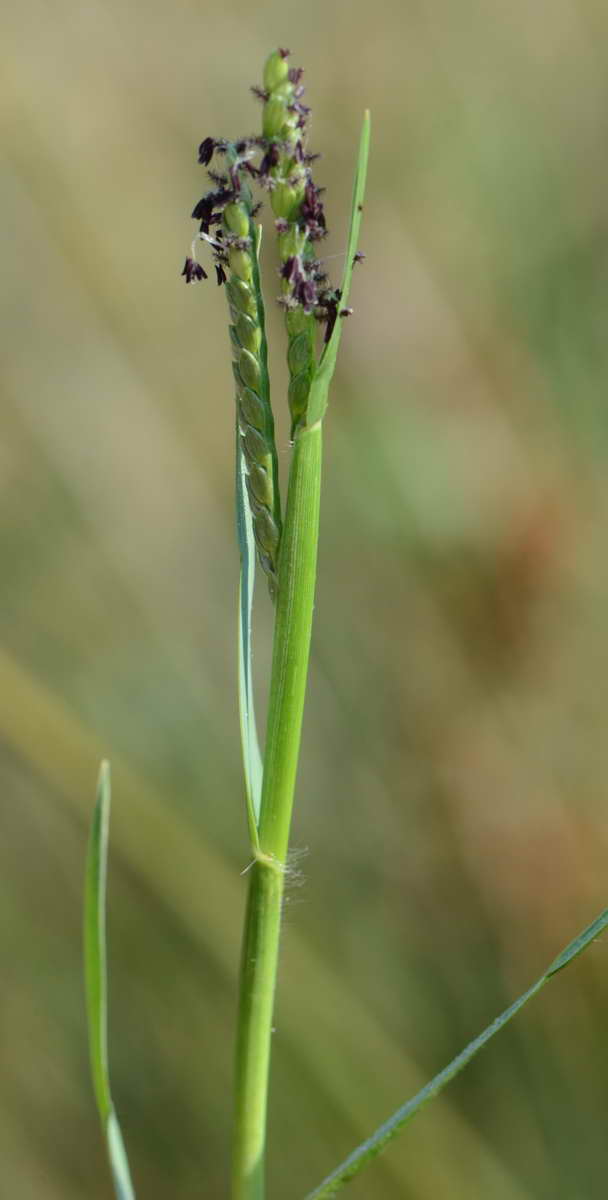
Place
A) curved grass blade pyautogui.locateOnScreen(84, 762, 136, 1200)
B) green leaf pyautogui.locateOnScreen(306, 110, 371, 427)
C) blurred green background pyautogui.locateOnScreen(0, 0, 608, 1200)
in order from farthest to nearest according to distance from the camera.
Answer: blurred green background pyautogui.locateOnScreen(0, 0, 608, 1200) < curved grass blade pyautogui.locateOnScreen(84, 762, 136, 1200) < green leaf pyautogui.locateOnScreen(306, 110, 371, 427)

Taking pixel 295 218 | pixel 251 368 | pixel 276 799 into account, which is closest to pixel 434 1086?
pixel 276 799

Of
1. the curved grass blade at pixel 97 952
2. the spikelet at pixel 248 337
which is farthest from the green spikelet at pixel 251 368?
the curved grass blade at pixel 97 952

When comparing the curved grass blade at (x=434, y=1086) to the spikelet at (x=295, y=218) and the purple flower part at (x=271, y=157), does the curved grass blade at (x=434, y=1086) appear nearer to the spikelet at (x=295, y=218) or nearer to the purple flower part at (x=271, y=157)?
the spikelet at (x=295, y=218)

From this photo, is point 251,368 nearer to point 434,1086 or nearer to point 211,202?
point 211,202

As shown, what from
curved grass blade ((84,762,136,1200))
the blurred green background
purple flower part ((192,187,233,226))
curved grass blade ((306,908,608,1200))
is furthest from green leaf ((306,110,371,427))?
the blurred green background

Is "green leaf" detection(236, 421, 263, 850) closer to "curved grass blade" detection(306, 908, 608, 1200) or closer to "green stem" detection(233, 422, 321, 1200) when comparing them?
"green stem" detection(233, 422, 321, 1200)

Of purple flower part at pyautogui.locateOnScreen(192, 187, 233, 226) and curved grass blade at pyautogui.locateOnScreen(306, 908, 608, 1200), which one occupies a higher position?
purple flower part at pyautogui.locateOnScreen(192, 187, 233, 226)

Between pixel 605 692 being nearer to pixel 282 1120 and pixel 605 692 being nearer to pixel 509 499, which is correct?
pixel 509 499
